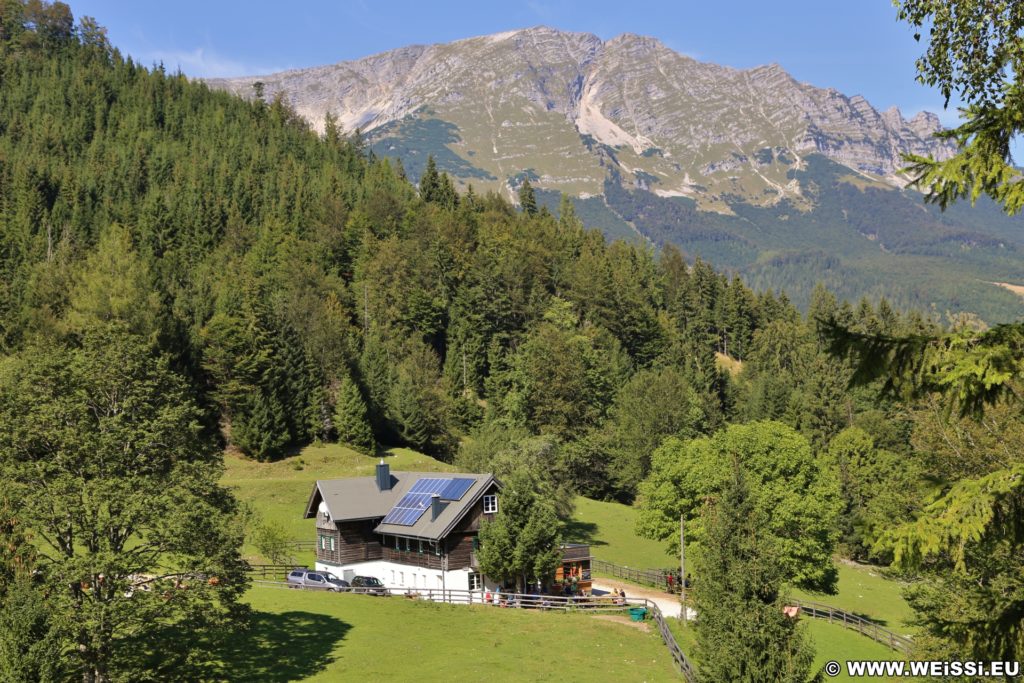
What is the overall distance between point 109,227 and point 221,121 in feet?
213

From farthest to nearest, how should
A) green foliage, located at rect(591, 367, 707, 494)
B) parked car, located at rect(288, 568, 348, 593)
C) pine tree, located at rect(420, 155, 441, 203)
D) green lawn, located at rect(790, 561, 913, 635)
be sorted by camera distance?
pine tree, located at rect(420, 155, 441, 203), green foliage, located at rect(591, 367, 707, 494), green lawn, located at rect(790, 561, 913, 635), parked car, located at rect(288, 568, 348, 593)

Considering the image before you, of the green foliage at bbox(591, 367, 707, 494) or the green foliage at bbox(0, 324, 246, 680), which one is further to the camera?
the green foliage at bbox(591, 367, 707, 494)

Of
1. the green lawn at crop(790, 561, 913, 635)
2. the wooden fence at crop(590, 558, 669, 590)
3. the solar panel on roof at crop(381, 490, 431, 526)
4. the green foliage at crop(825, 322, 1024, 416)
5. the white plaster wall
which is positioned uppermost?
the green foliage at crop(825, 322, 1024, 416)

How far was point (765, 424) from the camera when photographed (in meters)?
66.1

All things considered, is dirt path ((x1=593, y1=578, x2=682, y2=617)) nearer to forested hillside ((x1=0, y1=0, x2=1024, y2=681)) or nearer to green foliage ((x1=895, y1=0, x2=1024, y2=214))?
forested hillside ((x1=0, y1=0, x2=1024, y2=681))

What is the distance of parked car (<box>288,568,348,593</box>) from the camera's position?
174 feet

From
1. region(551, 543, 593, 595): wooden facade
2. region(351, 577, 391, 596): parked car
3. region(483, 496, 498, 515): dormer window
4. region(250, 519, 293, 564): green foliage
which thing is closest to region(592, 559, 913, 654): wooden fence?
region(551, 543, 593, 595): wooden facade

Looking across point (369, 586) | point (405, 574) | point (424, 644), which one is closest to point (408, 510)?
point (405, 574)

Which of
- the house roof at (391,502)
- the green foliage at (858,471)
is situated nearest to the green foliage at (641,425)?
the green foliage at (858,471)

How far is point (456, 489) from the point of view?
5838cm

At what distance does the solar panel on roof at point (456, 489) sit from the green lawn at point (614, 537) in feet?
52.0

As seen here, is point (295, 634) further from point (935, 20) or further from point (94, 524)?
point (935, 20)

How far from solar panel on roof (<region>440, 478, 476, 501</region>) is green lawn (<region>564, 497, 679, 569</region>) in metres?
15.9

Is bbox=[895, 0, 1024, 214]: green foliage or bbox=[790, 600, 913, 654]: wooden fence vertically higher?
bbox=[895, 0, 1024, 214]: green foliage
